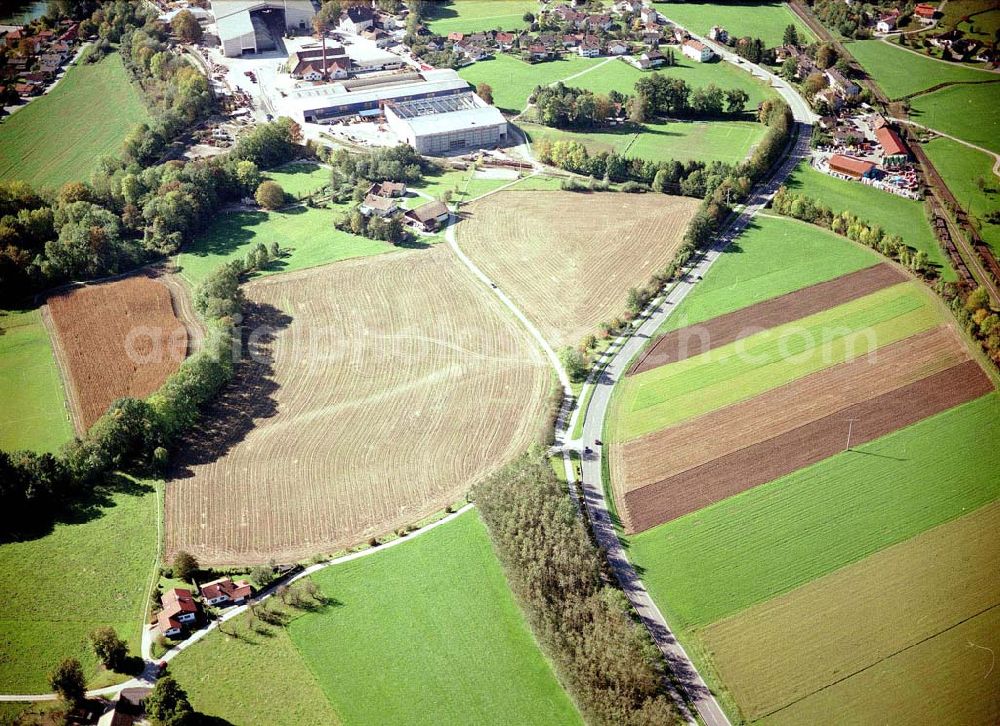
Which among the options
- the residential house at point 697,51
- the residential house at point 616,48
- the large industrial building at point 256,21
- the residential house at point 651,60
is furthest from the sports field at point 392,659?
the large industrial building at point 256,21

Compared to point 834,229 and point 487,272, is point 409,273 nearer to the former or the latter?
point 487,272

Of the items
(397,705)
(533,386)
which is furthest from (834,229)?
(397,705)

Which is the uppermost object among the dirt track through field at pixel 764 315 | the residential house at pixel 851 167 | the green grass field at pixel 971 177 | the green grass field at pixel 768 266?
the residential house at pixel 851 167

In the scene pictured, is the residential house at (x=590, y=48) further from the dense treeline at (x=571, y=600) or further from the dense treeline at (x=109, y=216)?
the dense treeline at (x=571, y=600)

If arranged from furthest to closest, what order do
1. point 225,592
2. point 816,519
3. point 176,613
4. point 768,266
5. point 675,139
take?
point 675,139
point 768,266
point 816,519
point 225,592
point 176,613

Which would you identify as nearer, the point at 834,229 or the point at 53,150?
the point at 834,229

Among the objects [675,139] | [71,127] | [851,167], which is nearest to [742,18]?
[675,139]

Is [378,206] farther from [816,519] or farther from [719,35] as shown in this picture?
[719,35]
